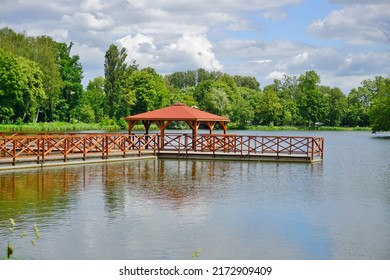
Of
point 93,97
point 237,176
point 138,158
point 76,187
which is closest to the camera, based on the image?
point 76,187

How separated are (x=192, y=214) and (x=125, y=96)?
185 ft

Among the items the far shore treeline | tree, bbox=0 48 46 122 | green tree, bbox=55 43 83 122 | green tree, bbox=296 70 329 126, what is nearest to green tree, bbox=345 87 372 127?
the far shore treeline

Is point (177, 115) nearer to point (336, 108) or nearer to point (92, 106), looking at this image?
point (92, 106)

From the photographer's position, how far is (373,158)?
1294 inches

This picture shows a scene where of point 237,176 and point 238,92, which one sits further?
point 238,92

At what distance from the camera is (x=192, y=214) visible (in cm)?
1305

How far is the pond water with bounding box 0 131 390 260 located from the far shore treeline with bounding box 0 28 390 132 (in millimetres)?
33129

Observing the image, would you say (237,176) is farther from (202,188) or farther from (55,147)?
(55,147)

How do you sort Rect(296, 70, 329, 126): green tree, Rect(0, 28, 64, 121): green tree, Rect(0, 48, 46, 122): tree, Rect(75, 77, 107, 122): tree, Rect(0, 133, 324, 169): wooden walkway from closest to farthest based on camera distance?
Rect(0, 133, 324, 169): wooden walkway, Rect(0, 48, 46, 122): tree, Rect(0, 28, 64, 121): green tree, Rect(75, 77, 107, 122): tree, Rect(296, 70, 329, 126): green tree

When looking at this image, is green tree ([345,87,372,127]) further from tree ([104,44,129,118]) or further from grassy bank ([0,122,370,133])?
tree ([104,44,129,118])

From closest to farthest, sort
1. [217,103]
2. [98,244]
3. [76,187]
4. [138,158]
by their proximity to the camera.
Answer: [98,244]
[76,187]
[138,158]
[217,103]

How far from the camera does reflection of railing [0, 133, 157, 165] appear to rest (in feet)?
73.5
